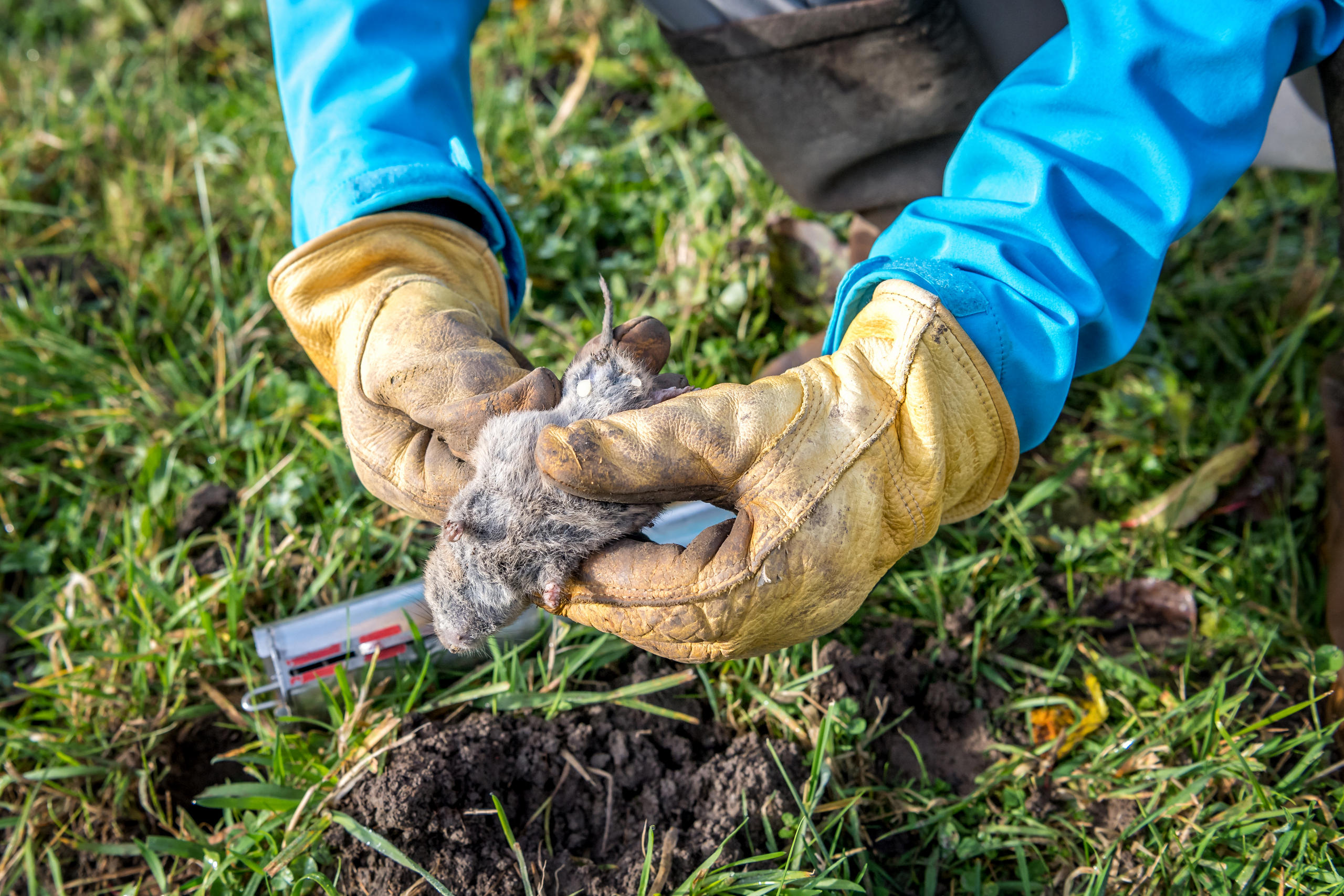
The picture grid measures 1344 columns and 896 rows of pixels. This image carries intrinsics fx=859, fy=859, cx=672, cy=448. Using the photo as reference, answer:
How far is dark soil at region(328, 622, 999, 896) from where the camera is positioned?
1856 millimetres

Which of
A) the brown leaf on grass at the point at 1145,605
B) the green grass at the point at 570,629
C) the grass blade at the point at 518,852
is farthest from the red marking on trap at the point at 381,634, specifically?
the brown leaf on grass at the point at 1145,605

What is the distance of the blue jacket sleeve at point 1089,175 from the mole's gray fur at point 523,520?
21.5 inches

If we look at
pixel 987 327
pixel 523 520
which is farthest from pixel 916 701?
pixel 523 520

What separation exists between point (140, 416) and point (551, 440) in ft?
6.75

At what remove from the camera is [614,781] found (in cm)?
202

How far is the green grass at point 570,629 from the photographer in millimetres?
1988

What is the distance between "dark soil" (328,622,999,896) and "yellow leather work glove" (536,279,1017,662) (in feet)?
1.55

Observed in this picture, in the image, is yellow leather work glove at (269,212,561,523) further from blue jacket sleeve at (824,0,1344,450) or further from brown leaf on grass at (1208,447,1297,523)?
brown leaf on grass at (1208,447,1297,523)

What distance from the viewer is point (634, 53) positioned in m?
4.16

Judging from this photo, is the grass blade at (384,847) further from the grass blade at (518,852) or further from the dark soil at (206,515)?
the dark soil at (206,515)

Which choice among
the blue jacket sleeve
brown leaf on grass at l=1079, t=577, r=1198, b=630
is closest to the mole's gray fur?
the blue jacket sleeve

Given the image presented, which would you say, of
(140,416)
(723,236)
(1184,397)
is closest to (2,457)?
(140,416)

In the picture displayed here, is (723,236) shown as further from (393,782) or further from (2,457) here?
(2,457)

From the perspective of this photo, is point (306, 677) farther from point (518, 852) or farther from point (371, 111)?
point (371, 111)
